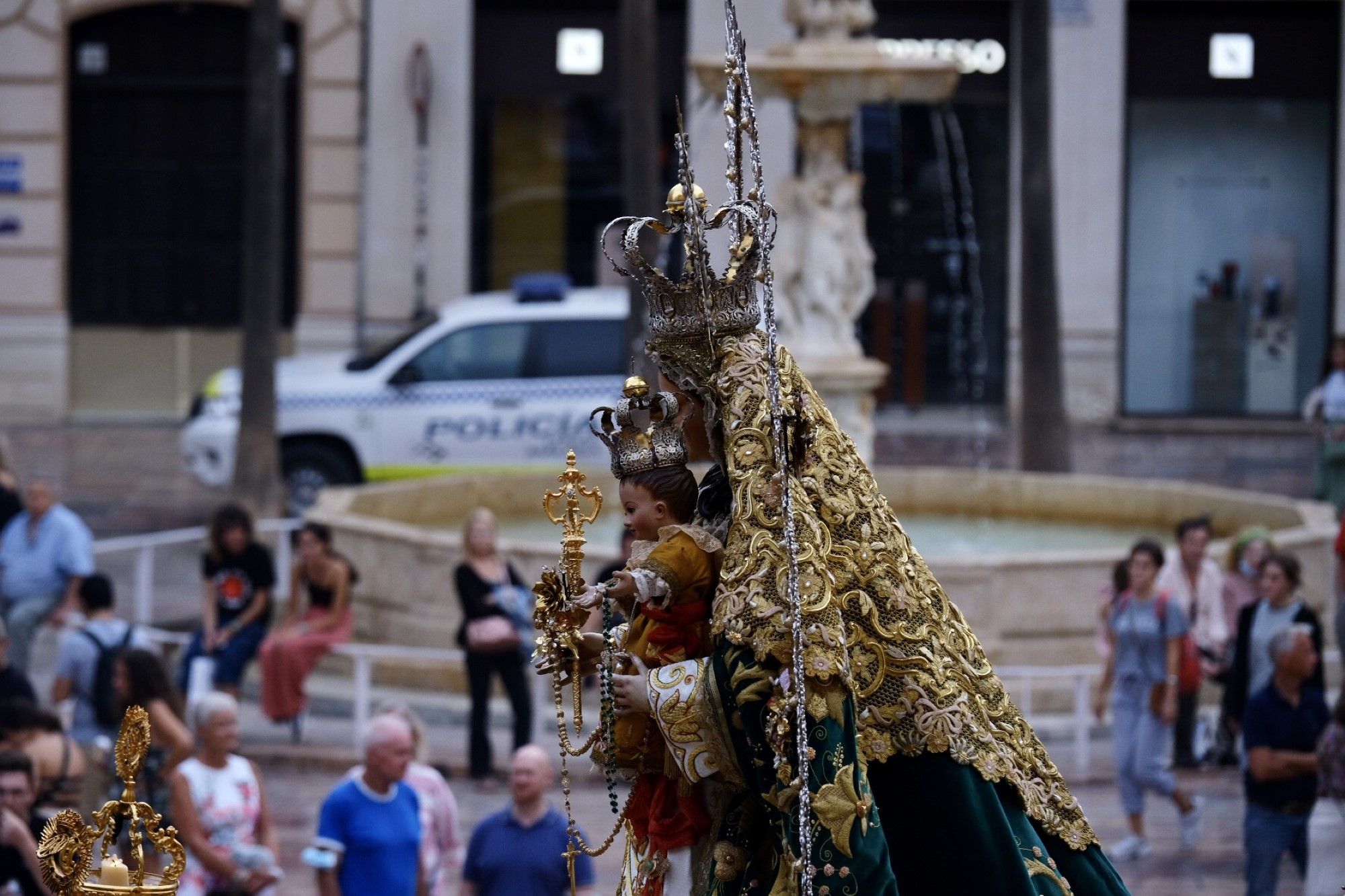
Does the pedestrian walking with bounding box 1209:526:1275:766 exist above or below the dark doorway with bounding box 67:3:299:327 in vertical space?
below

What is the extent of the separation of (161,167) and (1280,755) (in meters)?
20.5

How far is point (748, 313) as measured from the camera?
4.46 metres

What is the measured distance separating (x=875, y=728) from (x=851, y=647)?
16 centimetres

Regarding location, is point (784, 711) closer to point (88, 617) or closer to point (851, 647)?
point (851, 647)

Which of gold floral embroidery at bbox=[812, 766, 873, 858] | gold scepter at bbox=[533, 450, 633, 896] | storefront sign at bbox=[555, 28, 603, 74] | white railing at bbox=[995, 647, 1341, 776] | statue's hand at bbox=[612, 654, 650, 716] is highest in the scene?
storefront sign at bbox=[555, 28, 603, 74]

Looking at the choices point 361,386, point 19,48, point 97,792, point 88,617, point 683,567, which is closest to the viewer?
point 683,567

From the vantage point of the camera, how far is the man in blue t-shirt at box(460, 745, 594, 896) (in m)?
7.46

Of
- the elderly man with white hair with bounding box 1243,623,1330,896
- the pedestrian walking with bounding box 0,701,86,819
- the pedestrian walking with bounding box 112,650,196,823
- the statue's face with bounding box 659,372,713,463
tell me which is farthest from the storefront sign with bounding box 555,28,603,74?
the statue's face with bounding box 659,372,713,463

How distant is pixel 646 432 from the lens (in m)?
4.51

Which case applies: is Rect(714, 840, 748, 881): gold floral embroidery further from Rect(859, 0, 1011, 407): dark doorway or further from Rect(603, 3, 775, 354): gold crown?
Rect(859, 0, 1011, 407): dark doorway

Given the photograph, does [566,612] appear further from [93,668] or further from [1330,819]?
[93,668]

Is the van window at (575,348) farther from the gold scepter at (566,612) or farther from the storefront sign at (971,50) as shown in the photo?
the gold scepter at (566,612)

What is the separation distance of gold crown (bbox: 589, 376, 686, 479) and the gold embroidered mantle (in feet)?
0.33

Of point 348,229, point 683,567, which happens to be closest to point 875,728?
point 683,567
